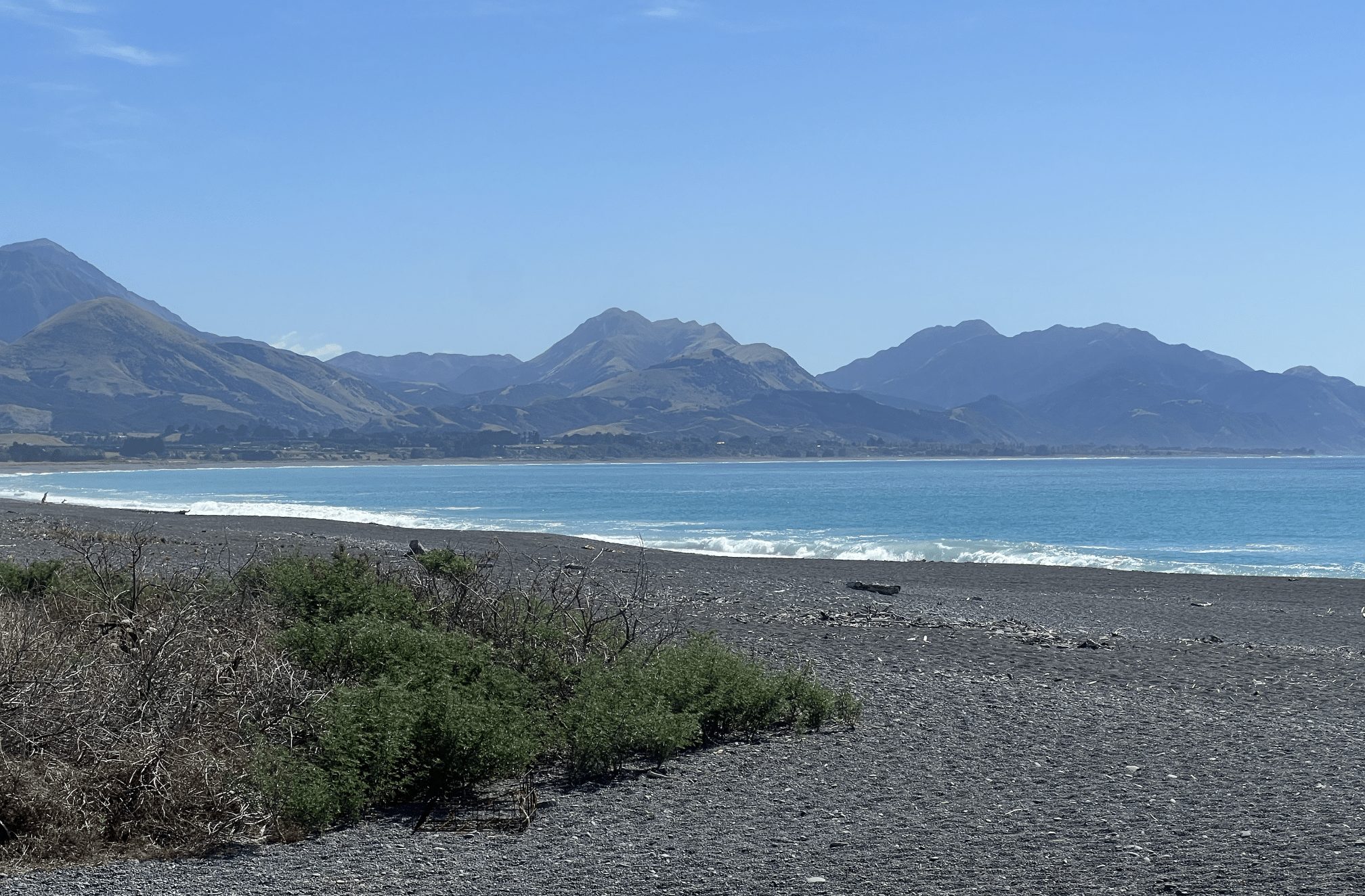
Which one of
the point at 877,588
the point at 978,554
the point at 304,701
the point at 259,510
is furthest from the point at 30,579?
the point at 259,510

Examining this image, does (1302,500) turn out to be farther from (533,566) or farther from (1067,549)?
(533,566)

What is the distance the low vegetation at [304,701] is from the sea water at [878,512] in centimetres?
2360

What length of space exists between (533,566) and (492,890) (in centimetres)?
1826

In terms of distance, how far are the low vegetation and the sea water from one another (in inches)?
929

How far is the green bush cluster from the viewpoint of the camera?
670 centimetres

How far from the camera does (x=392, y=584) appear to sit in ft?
35.4

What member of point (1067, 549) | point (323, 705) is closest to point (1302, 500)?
point (1067, 549)

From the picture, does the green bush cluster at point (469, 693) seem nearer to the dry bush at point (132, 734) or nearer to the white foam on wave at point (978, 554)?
the dry bush at point (132, 734)

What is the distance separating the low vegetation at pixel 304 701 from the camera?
6293mm

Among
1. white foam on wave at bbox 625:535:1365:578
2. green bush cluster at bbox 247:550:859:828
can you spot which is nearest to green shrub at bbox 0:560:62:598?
green bush cluster at bbox 247:550:859:828

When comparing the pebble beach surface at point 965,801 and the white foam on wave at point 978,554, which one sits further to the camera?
the white foam on wave at point 978,554

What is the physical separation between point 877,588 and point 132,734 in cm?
1599

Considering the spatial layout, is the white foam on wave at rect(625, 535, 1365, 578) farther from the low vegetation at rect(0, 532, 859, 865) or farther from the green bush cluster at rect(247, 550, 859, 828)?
the low vegetation at rect(0, 532, 859, 865)

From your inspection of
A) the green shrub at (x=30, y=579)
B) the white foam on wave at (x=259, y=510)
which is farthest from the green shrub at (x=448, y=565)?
the white foam on wave at (x=259, y=510)
